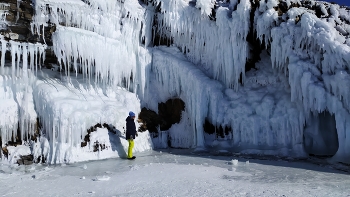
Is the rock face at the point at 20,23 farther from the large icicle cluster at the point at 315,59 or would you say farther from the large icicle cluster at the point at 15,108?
the large icicle cluster at the point at 315,59

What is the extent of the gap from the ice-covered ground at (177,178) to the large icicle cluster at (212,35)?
3.93 metres

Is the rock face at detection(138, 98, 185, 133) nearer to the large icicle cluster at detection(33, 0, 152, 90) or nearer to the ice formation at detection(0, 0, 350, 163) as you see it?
the ice formation at detection(0, 0, 350, 163)

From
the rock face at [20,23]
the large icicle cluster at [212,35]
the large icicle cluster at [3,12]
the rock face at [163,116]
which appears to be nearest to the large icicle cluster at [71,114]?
the rock face at [163,116]

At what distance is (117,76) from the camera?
460 inches

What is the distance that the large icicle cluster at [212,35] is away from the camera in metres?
11.1

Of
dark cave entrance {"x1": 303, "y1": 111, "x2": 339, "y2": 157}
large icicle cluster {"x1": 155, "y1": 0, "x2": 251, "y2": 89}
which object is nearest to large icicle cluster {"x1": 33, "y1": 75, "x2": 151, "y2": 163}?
large icicle cluster {"x1": 155, "y1": 0, "x2": 251, "y2": 89}

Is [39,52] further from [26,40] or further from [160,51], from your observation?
[160,51]

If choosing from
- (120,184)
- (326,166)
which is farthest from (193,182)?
(326,166)

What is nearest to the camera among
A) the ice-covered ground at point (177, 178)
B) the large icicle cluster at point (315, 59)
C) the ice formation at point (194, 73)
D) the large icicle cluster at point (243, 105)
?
the ice-covered ground at point (177, 178)

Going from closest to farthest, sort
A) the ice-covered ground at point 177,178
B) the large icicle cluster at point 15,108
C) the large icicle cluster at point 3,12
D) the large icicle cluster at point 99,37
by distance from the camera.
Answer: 1. the ice-covered ground at point 177,178
2. the large icicle cluster at point 3,12
3. the large icicle cluster at point 15,108
4. the large icicle cluster at point 99,37

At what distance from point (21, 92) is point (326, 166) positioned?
9.08m

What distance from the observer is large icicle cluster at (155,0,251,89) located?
11148 mm

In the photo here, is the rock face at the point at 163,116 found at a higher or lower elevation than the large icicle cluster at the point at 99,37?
lower

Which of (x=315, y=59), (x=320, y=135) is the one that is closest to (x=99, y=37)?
(x=315, y=59)
